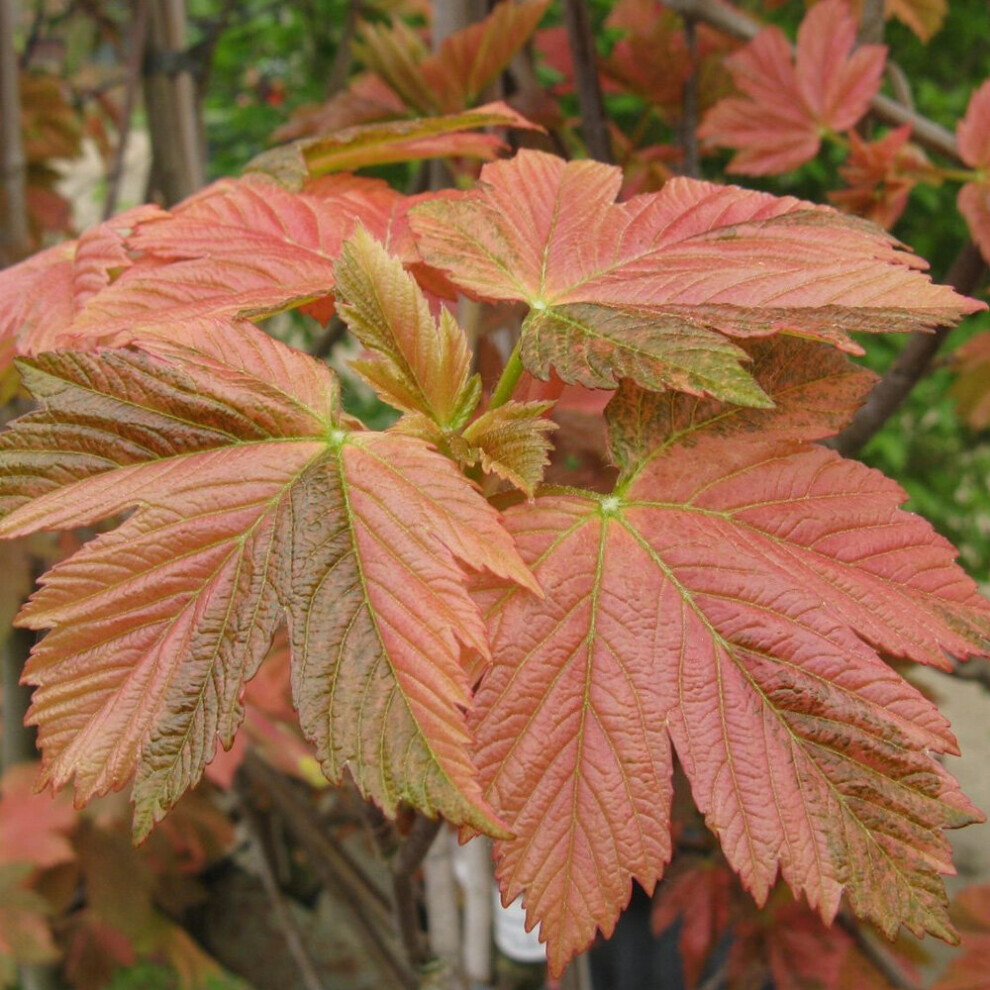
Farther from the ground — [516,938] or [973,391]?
[973,391]

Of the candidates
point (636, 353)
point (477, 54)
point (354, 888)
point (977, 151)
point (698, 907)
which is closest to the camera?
point (636, 353)

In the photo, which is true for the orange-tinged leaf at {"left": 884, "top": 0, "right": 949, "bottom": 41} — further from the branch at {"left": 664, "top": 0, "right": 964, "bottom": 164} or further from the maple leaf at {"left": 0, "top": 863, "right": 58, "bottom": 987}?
the maple leaf at {"left": 0, "top": 863, "right": 58, "bottom": 987}

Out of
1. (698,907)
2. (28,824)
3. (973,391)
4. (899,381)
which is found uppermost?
(899,381)

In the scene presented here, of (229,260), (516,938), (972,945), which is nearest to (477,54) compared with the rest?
(229,260)

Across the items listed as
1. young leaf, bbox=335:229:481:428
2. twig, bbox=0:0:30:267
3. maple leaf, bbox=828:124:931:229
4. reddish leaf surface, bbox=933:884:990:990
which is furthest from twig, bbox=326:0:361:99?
reddish leaf surface, bbox=933:884:990:990

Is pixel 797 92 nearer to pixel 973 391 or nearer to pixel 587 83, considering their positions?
pixel 587 83

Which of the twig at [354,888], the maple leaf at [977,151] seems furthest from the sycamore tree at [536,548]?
the twig at [354,888]

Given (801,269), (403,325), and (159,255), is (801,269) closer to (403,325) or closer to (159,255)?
(403,325)
